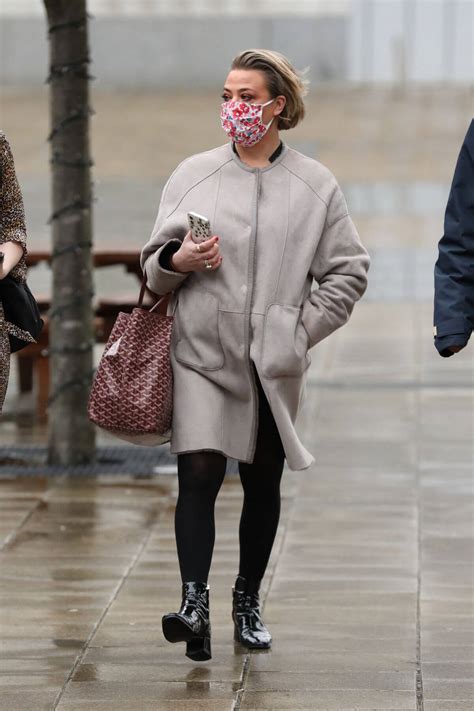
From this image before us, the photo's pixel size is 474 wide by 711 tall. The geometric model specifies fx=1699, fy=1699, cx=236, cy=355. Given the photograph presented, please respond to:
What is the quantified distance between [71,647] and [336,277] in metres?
1.44

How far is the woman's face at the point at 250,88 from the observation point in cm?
513

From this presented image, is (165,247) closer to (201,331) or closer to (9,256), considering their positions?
(201,331)

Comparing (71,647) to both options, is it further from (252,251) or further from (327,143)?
(327,143)

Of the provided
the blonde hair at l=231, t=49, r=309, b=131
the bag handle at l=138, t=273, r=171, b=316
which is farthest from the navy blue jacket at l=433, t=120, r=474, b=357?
the bag handle at l=138, t=273, r=171, b=316

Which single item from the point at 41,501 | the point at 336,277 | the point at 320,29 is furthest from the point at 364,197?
the point at 320,29

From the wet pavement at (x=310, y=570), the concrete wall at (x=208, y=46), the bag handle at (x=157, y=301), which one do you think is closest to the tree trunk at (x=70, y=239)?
the wet pavement at (x=310, y=570)

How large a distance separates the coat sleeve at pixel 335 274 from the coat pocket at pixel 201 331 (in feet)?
0.92

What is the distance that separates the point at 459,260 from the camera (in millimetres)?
4812

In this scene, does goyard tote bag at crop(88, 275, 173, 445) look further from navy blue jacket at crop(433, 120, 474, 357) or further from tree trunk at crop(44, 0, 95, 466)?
tree trunk at crop(44, 0, 95, 466)

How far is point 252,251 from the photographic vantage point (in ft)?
16.8

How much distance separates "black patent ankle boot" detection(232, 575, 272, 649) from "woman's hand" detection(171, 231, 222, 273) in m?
1.07

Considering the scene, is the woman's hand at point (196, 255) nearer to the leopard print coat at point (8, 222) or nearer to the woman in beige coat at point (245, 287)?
the woman in beige coat at point (245, 287)

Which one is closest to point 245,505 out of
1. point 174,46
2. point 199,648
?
point 199,648

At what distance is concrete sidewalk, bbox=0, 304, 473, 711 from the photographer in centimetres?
495
